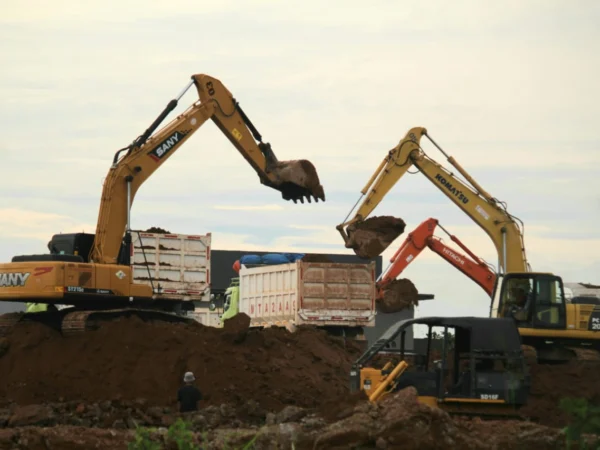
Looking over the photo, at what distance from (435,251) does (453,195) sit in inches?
380

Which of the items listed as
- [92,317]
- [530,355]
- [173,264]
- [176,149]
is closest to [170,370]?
[92,317]

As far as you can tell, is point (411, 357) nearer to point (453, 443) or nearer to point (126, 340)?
point (453, 443)

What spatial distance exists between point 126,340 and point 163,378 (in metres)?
1.54

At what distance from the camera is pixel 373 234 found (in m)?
33.4

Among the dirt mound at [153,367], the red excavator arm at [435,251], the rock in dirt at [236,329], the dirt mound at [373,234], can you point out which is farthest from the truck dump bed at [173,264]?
the red excavator arm at [435,251]

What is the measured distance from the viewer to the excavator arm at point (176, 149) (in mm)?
27859

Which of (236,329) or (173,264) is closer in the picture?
(236,329)

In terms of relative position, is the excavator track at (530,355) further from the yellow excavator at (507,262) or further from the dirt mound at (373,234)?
the dirt mound at (373,234)

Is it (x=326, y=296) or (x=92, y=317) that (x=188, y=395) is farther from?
(x=326, y=296)

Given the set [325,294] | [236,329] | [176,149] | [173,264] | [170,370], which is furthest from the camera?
[325,294]

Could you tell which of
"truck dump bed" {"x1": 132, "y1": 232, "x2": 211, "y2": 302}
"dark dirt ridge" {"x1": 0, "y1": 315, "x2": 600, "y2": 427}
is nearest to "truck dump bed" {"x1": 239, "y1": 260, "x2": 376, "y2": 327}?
"dark dirt ridge" {"x1": 0, "y1": 315, "x2": 600, "y2": 427}

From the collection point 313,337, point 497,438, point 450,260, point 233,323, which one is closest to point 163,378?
point 233,323

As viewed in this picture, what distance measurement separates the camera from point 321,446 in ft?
46.8

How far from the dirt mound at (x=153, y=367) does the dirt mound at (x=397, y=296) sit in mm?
18243
